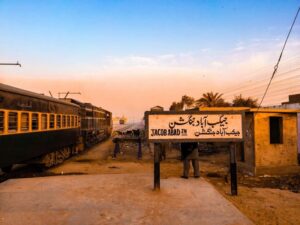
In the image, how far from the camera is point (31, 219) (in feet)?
19.9

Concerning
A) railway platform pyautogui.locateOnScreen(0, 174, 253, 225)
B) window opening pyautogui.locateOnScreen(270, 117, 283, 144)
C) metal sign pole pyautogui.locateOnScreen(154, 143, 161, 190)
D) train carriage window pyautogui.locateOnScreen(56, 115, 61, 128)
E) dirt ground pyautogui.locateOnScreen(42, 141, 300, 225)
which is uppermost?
train carriage window pyautogui.locateOnScreen(56, 115, 61, 128)

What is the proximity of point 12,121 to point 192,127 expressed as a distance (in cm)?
539

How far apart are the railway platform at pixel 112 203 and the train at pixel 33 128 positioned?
1.14 m

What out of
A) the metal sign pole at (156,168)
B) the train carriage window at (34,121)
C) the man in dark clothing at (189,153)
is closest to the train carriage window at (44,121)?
the train carriage window at (34,121)

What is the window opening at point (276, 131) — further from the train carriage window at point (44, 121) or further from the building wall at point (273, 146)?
the train carriage window at point (44, 121)

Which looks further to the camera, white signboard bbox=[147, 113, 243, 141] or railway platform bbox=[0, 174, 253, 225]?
→ white signboard bbox=[147, 113, 243, 141]

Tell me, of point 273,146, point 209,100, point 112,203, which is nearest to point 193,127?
point 112,203

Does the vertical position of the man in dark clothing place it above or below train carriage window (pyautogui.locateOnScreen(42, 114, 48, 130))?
below

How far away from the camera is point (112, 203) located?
7129mm

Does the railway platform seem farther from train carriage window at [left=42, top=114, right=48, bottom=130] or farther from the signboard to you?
train carriage window at [left=42, top=114, right=48, bottom=130]

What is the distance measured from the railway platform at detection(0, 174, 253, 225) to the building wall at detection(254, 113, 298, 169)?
15.7 feet

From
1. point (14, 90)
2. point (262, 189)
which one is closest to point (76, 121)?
point (14, 90)

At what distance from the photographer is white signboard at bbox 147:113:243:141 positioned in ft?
29.0

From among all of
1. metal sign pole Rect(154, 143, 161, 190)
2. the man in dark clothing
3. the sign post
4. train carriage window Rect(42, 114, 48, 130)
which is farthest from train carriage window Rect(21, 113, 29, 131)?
the man in dark clothing
